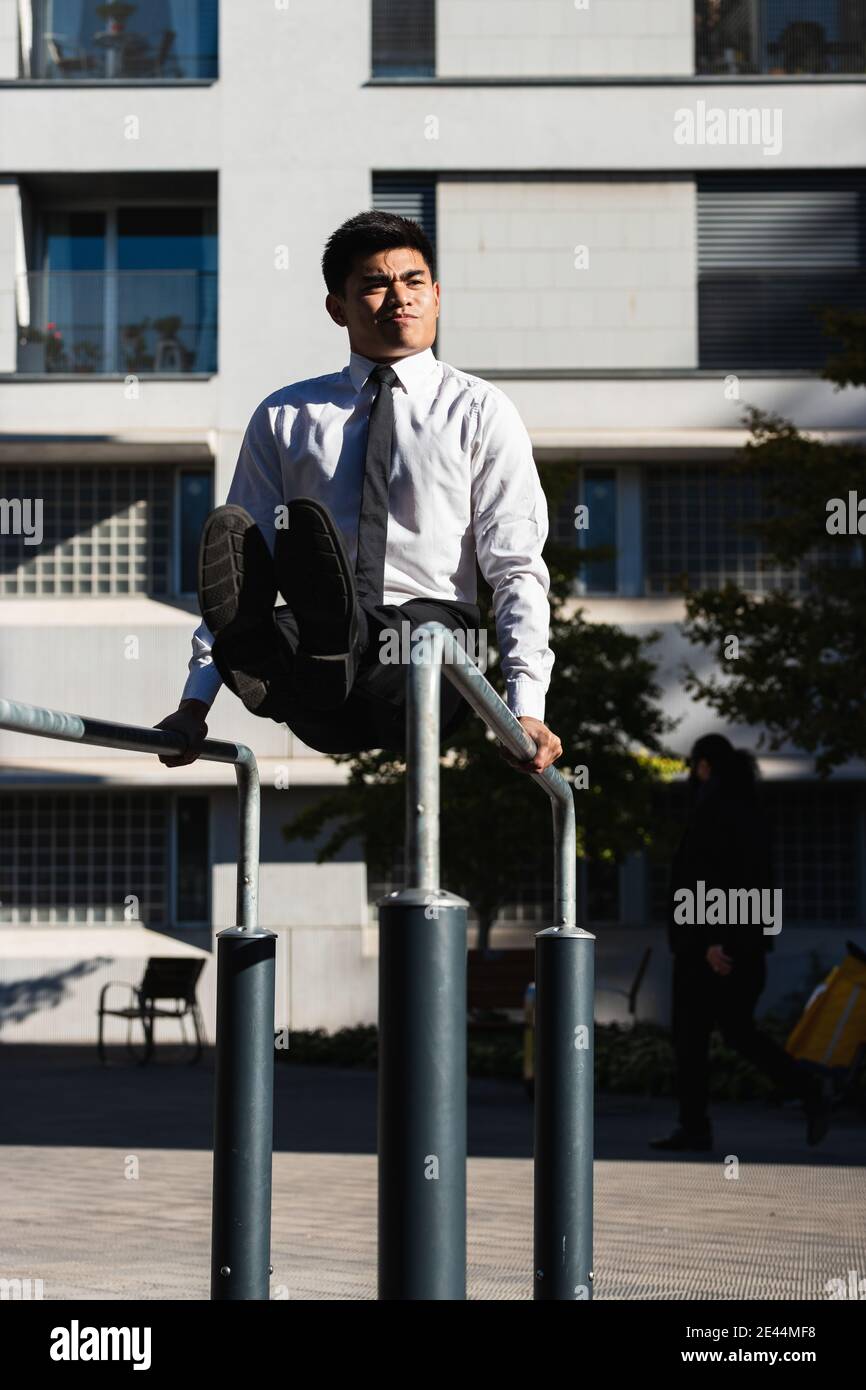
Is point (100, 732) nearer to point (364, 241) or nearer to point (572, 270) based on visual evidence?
point (364, 241)

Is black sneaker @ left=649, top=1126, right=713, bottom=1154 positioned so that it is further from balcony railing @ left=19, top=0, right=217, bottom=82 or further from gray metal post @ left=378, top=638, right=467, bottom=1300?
balcony railing @ left=19, top=0, right=217, bottom=82

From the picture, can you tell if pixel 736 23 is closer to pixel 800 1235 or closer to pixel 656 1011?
pixel 656 1011

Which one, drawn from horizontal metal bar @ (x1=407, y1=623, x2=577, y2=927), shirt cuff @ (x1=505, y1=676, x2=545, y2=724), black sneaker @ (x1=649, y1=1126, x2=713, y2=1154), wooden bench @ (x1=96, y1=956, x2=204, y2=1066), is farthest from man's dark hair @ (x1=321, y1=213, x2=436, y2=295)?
wooden bench @ (x1=96, y1=956, x2=204, y2=1066)

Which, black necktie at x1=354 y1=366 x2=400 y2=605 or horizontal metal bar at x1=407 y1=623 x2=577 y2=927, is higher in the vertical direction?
black necktie at x1=354 y1=366 x2=400 y2=605

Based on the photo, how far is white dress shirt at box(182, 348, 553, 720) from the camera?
3.54m

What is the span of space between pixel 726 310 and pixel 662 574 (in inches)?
132

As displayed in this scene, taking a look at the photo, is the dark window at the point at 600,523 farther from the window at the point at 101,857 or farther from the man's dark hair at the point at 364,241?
the man's dark hair at the point at 364,241

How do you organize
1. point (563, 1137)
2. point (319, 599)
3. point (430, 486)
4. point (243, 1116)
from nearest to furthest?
point (319, 599)
point (430, 486)
point (243, 1116)
point (563, 1137)

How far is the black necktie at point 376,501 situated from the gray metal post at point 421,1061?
0.97m

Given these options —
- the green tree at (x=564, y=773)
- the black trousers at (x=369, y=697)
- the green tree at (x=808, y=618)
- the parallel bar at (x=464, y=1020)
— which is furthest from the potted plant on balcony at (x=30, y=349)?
the black trousers at (x=369, y=697)

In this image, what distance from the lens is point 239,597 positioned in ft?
10.5

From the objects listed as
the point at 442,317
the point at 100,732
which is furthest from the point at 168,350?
the point at 100,732

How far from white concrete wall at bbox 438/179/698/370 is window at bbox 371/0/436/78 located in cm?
158

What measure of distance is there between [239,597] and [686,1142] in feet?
23.7
